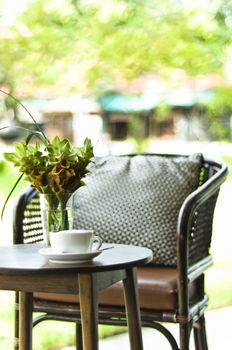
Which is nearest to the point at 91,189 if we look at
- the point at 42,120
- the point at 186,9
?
the point at 42,120

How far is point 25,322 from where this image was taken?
7.21 ft

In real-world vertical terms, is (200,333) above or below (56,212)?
below

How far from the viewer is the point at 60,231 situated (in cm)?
201

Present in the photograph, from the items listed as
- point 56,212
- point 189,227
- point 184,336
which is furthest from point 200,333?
point 56,212

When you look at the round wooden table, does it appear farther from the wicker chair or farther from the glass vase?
the wicker chair

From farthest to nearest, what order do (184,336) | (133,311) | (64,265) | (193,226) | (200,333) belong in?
(200,333) < (193,226) < (184,336) < (133,311) < (64,265)

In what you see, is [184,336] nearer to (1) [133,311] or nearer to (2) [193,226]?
(1) [133,311]

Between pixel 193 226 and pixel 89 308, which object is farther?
pixel 193 226

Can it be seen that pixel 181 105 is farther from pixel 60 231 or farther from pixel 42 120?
pixel 60 231

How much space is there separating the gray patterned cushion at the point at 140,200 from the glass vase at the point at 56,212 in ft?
2.24

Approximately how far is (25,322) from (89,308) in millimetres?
387

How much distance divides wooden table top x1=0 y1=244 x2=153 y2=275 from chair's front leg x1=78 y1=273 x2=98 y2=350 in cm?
3

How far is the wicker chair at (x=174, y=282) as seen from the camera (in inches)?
91.9

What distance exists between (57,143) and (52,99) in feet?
5.68
